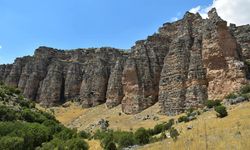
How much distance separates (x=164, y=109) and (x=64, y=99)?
43696 mm

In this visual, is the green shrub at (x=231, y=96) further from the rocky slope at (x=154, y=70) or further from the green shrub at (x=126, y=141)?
the green shrub at (x=126, y=141)

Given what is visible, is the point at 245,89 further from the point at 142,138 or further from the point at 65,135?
the point at 65,135

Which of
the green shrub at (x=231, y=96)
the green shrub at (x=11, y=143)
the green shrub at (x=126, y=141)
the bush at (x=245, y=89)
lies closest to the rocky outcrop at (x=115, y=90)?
the green shrub at (x=231, y=96)

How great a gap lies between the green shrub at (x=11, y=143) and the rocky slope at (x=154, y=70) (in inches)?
1157

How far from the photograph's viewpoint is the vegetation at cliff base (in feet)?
121

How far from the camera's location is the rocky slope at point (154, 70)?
5676 cm

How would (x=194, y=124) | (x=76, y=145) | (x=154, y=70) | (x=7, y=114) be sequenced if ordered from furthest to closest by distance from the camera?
→ 1. (x=154, y=70)
2. (x=7, y=114)
3. (x=194, y=124)
4. (x=76, y=145)

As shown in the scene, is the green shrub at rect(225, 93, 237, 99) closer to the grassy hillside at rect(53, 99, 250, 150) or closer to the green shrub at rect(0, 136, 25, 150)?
the grassy hillside at rect(53, 99, 250, 150)

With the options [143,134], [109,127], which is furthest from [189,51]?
[143,134]

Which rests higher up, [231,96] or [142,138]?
[231,96]

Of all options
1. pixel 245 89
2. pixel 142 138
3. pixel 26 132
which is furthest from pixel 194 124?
pixel 26 132

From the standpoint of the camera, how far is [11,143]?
115ft

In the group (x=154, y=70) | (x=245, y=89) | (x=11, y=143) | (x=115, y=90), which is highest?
(x=154, y=70)

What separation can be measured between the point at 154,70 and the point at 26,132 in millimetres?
37106
